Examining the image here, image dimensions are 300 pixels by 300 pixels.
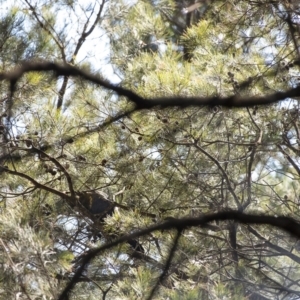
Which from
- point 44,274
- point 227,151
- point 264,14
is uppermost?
point 264,14

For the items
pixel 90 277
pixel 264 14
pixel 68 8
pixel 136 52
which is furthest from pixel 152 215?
pixel 68 8

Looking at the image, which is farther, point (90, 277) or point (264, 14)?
point (264, 14)

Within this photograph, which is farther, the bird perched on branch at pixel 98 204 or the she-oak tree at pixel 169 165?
the bird perched on branch at pixel 98 204

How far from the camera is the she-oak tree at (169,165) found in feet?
5.84

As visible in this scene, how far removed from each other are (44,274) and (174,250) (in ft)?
1.08

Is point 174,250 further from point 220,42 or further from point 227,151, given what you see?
point 220,42

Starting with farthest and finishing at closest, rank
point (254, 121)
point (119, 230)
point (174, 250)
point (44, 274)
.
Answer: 1. point (254, 121)
2. point (119, 230)
3. point (174, 250)
4. point (44, 274)

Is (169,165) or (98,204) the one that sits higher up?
(169,165)

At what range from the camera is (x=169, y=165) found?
2029 millimetres

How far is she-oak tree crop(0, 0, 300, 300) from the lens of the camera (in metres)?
1.78

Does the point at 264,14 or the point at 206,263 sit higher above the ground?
the point at 264,14

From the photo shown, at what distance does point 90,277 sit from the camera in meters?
1.77

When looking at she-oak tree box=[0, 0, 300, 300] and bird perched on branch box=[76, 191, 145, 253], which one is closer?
she-oak tree box=[0, 0, 300, 300]

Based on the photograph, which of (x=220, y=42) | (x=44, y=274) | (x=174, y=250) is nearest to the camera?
(x=44, y=274)
